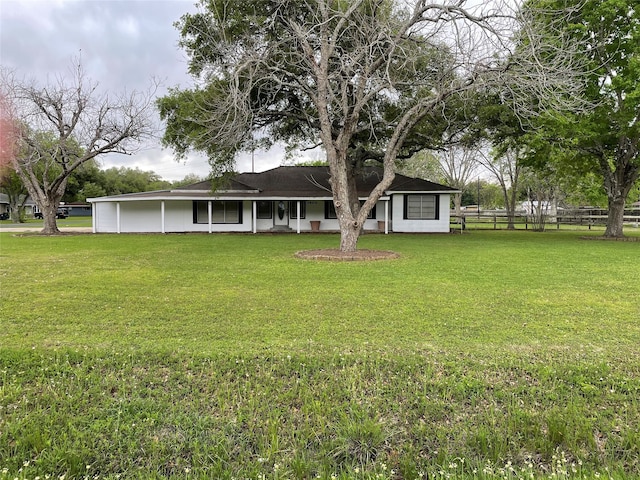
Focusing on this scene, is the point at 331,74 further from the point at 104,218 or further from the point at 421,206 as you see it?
the point at 104,218

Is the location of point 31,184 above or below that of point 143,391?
above

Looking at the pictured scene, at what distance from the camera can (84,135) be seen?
67.9ft

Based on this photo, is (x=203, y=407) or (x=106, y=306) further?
Result: (x=106, y=306)

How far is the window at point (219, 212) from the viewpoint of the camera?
22359mm

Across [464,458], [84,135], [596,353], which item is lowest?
[464,458]

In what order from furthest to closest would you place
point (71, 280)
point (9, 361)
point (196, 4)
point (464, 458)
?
1. point (196, 4)
2. point (71, 280)
3. point (9, 361)
4. point (464, 458)

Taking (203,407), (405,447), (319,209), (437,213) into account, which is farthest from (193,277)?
(437,213)

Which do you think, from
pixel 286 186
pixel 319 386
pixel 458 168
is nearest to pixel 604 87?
pixel 286 186

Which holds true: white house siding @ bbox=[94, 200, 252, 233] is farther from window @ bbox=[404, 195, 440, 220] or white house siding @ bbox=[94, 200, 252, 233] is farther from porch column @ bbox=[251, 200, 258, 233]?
window @ bbox=[404, 195, 440, 220]

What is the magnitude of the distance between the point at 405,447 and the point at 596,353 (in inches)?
90.3

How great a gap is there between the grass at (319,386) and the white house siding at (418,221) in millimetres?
16359

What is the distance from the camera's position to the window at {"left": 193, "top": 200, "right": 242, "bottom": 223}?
22.4 m

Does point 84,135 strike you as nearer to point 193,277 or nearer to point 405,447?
point 193,277

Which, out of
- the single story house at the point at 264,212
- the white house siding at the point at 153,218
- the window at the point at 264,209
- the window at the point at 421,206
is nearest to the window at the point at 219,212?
the single story house at the point at 264,212
